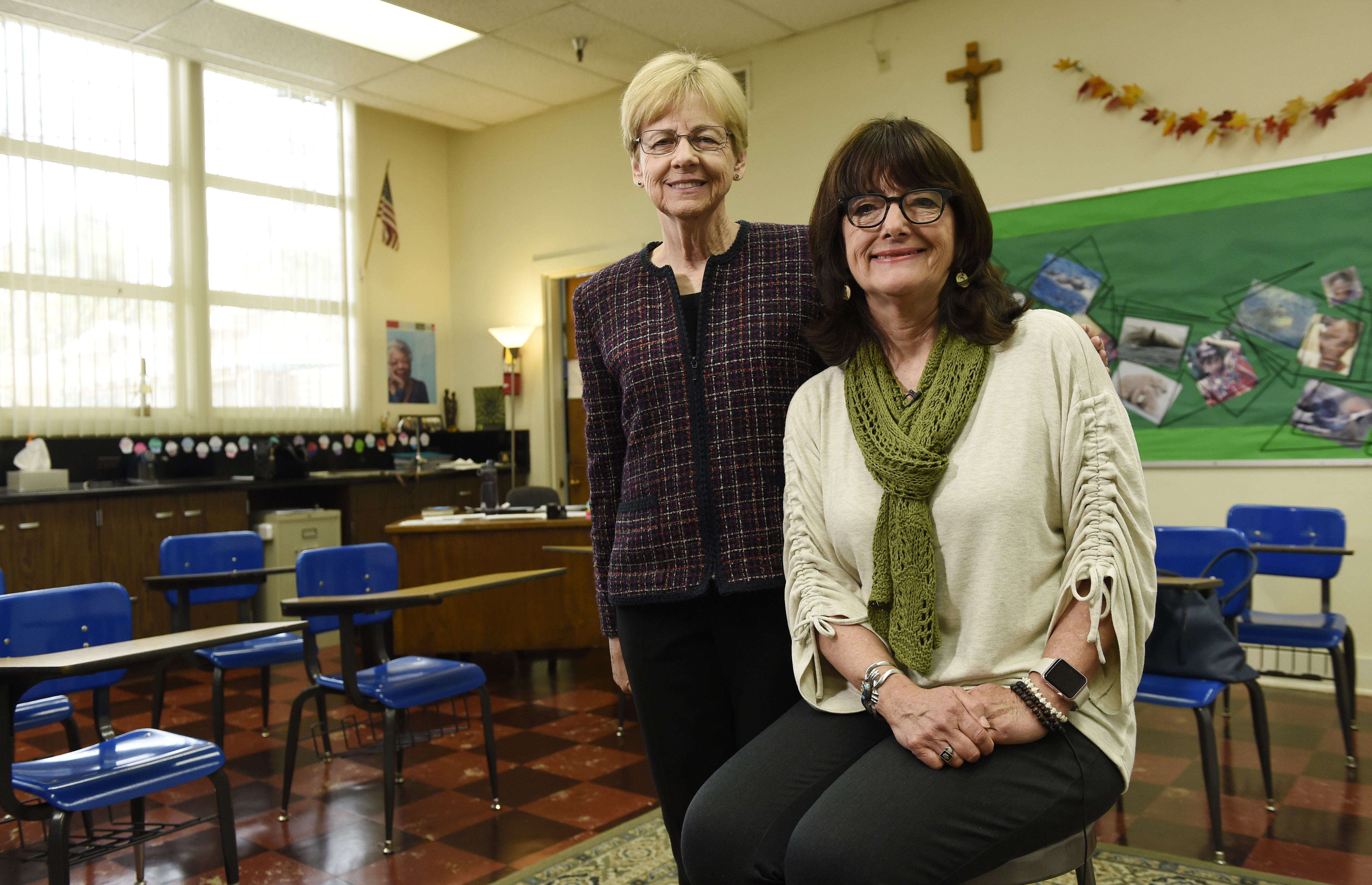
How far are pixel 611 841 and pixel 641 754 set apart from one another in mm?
879

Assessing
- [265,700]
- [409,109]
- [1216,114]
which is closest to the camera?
[265,700]

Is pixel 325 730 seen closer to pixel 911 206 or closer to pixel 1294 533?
pixel 911 206

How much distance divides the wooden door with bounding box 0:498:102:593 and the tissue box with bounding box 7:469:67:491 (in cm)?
17

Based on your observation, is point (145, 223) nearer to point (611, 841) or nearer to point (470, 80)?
point (470, 80)

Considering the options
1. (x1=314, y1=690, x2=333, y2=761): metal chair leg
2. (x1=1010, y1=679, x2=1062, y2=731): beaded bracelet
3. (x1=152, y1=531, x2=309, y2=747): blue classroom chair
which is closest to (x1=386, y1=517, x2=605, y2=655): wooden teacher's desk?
(x1=152, y1=531, x2=309, y2=747): blue classroom chair

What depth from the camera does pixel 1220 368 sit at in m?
4.75

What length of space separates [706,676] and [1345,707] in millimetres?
3068

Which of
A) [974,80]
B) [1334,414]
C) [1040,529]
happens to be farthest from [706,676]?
[974,80]

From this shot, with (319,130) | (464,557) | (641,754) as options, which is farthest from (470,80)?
(641,754)

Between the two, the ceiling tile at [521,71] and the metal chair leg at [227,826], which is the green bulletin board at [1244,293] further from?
the metal chair leg at [227,826]

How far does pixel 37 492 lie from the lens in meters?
5.09

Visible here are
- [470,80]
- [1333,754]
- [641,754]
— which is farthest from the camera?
[470,80]

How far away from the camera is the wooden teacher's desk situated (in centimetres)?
493

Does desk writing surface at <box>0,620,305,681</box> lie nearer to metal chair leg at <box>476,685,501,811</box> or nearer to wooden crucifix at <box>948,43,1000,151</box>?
metal chair leg at <box>476,685,501,811</box>
